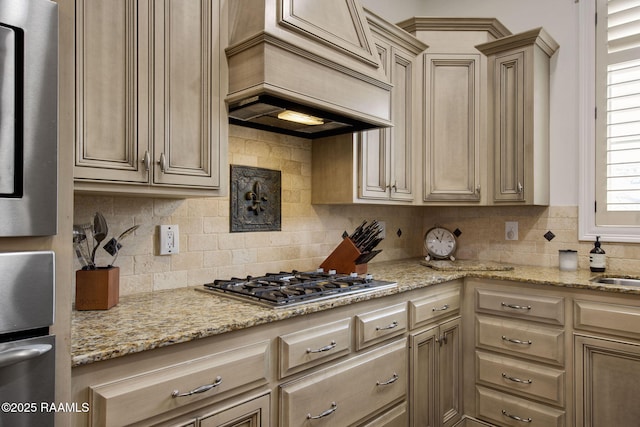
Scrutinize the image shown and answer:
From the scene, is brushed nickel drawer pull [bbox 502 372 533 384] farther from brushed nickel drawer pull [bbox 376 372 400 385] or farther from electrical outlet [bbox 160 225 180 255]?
electrical outlet [bbox 160 225 180 255]

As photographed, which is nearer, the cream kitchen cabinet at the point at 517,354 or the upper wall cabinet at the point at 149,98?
the upper wall cabinet at the point at 149,98

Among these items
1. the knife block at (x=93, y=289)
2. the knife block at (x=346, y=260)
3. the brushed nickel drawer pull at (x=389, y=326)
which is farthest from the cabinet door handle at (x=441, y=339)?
the knife block at (x=93, y=289)

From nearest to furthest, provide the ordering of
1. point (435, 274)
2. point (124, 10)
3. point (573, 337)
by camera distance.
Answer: point (124, 10) → point (573, 337) → point (435, 274)

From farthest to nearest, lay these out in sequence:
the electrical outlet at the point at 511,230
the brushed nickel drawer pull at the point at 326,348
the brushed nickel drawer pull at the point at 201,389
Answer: the electrical outlet at the point at 511,230, the brushed nickel drawer pull at the point at 326,348, the brushed nickel drawer pull at the point at 201,389

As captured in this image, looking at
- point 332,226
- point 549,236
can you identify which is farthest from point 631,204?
point 332,226

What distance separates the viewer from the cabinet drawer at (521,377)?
2229mm

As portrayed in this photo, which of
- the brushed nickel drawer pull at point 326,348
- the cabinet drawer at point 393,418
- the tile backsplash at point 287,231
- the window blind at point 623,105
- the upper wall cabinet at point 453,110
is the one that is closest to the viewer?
the brushed nickel drawer pull at point 326,348

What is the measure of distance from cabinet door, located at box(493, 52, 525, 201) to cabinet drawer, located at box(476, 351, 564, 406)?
3.35 feet

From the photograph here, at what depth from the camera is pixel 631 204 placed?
259cm

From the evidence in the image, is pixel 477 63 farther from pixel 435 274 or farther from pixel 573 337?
pixel 573 337

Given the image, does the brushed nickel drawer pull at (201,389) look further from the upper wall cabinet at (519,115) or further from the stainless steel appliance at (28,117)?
the upper wall cabinet at (519,115)

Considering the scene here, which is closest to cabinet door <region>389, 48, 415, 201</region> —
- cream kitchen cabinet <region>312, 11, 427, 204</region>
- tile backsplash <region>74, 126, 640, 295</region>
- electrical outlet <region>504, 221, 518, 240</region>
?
cream kitchen cabinet <region>312, 11, 427, 204</region>

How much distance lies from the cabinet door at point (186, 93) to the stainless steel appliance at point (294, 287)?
464 millimetres

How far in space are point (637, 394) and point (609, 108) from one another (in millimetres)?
1716
